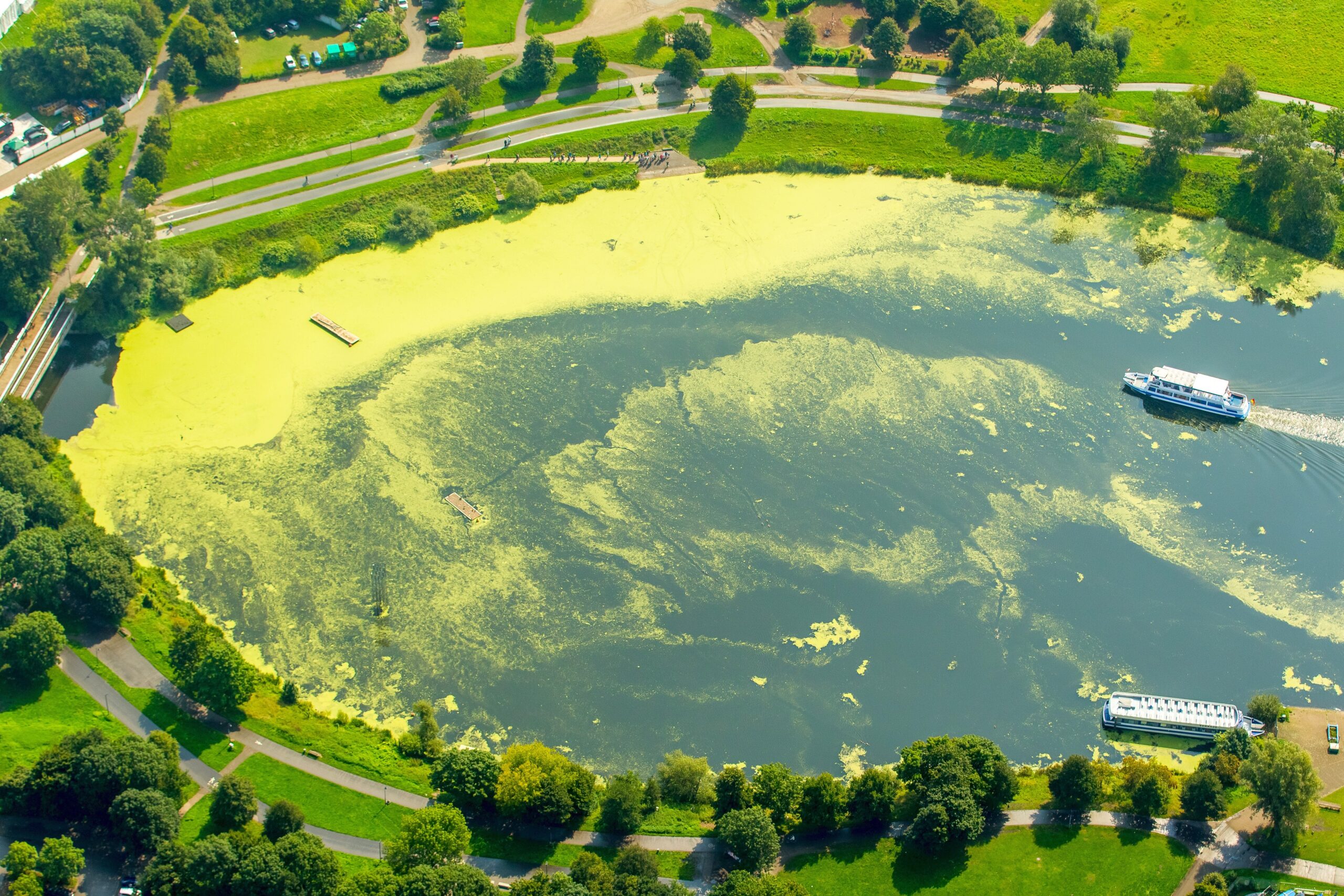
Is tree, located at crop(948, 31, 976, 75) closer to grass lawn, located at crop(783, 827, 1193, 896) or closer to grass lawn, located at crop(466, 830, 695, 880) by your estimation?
grass lawn, located at crop(783, 827, 1193, 896)

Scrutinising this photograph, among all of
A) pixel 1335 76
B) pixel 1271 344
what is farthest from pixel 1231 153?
pixel 1271 344

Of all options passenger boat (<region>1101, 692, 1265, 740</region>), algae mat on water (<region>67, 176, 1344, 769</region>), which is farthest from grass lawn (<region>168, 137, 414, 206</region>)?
passenger boat (<region>1101, 692, 1265, 740</region>)

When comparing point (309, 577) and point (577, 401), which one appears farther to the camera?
point (577, 401)

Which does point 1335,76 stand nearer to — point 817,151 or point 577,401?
point 817,151

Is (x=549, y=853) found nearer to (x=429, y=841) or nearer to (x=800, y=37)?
(x=429, y=841)

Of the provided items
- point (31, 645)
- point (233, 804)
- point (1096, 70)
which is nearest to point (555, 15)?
point (1096, 70)
